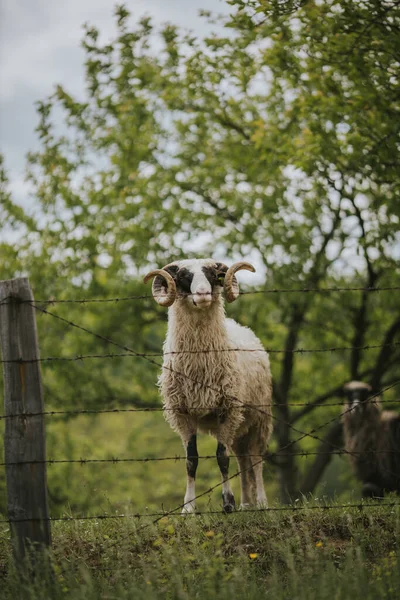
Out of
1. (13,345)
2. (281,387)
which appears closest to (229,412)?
(13,345)

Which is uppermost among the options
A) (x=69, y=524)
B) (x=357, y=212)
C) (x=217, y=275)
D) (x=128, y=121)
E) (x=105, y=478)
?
(x=128, y=121)

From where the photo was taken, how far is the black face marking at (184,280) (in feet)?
21.5

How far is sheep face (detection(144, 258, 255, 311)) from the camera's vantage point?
20.9ft

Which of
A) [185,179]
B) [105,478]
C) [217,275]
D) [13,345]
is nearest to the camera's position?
[13,345]

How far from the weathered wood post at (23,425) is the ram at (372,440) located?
6.01 metres

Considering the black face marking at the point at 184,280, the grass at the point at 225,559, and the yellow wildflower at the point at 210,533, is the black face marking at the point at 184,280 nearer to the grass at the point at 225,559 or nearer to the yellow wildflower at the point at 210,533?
the grass at the point at 225,559

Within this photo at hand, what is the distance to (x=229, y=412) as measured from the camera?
688cm

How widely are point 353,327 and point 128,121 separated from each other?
21.6ft

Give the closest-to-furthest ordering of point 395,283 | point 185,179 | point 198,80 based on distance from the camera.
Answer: point 198,80, point 395,283, point 185,179

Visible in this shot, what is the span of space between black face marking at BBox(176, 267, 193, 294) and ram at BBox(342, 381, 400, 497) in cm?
439

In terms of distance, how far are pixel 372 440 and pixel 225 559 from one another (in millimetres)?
5443

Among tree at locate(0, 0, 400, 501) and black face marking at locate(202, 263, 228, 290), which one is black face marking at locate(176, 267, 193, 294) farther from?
tree at locate(0, 0, 400, 501)

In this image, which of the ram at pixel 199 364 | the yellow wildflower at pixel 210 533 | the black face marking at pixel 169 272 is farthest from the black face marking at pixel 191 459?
the black face marking at pixel 169 272

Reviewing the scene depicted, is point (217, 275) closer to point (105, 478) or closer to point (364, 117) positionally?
point (364, 117)
